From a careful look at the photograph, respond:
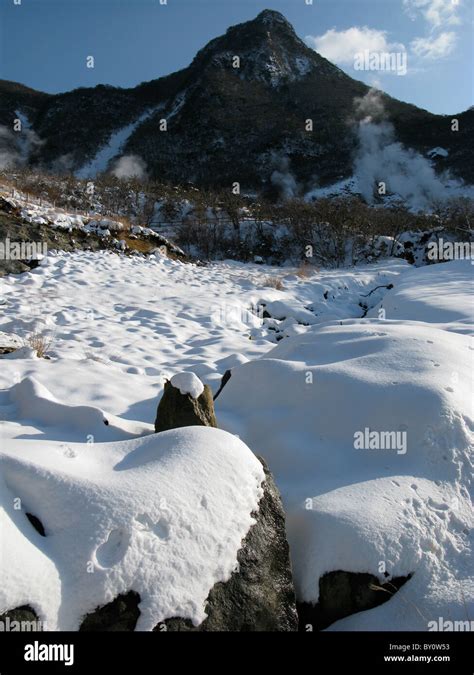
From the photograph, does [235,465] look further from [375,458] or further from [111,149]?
[111,149]

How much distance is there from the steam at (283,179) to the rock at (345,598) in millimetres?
28655

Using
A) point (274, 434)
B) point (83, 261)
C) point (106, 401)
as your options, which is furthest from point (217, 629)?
point (83, 261)

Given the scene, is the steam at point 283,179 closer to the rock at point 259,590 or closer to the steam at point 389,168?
the steam at point 389,168

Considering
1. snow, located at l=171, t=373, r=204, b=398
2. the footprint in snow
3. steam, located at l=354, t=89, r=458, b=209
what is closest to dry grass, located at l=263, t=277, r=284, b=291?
snow, located at l=171, t=373, r=204, b=398

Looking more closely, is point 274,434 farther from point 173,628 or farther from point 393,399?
point 173,628

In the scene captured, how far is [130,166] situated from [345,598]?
121ft

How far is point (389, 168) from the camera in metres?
30.8

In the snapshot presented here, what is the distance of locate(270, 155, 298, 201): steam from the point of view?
29594 mm

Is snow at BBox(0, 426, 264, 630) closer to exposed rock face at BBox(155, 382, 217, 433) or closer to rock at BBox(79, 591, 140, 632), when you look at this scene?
rock at BBox(79, 591, 140, 632)

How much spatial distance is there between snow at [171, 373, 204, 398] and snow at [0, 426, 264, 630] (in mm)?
815

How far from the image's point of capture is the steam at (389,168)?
92.2 feet

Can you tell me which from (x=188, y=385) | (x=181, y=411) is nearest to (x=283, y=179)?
(x=188, y=385)

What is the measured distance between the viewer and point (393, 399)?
9.84 feet

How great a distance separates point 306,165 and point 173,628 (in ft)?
111
